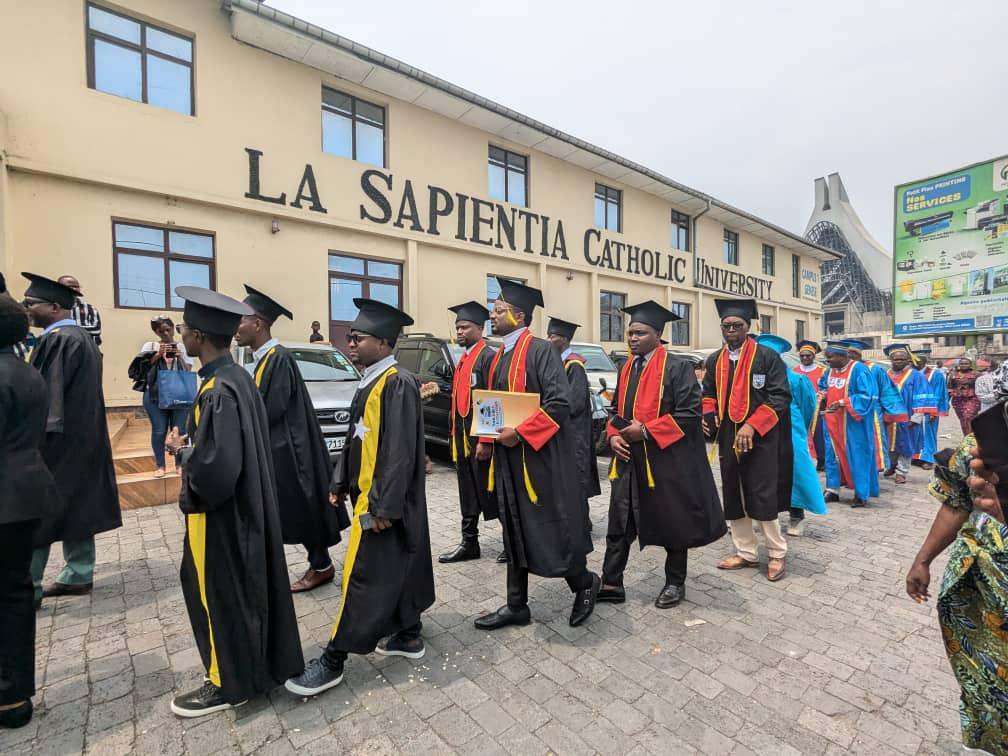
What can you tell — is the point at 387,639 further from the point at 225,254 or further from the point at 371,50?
the point at 371,50

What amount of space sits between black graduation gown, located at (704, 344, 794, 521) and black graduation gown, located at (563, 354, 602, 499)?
1067mm

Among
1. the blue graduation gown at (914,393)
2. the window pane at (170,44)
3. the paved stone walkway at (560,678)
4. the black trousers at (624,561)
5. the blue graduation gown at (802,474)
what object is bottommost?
the paved stone walkway at (560,678)

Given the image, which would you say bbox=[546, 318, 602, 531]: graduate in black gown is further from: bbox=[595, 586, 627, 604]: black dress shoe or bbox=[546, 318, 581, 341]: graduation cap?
bbox=[546, 318, 581, 341]: graduation cap

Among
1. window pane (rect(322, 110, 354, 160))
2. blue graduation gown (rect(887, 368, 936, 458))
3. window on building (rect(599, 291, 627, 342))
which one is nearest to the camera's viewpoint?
blue graduation gown (rect(887, 368, 936, 458))

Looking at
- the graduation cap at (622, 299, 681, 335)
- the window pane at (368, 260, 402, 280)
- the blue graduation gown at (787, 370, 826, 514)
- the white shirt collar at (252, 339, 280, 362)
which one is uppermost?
the window pane at (368, 260, 402, 280)

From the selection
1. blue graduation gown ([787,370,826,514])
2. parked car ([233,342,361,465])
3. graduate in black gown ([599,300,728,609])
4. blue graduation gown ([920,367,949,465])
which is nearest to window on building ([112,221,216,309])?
parked car ([233,342,361,465])

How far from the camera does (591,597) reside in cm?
353

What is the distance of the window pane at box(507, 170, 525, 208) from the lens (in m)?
15.5

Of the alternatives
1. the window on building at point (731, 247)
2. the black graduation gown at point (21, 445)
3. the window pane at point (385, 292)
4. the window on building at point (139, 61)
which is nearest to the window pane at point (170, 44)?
the window on building at point (139, 61)

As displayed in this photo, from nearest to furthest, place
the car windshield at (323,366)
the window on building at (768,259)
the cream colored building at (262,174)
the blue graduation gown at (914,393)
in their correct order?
1. the car windshield at (323,366)
2. the blue graduation gown at (914,393)
3. the cream colored building at (262,174)
4. the window on building at (768,259)

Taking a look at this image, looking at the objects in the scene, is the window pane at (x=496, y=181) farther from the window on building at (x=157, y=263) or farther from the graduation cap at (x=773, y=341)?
the graduation cap at (x=773, y=341)

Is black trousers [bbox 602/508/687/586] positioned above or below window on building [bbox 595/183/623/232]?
below

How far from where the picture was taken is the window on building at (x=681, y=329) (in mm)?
20891

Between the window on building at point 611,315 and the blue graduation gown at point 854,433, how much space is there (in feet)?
36.7
